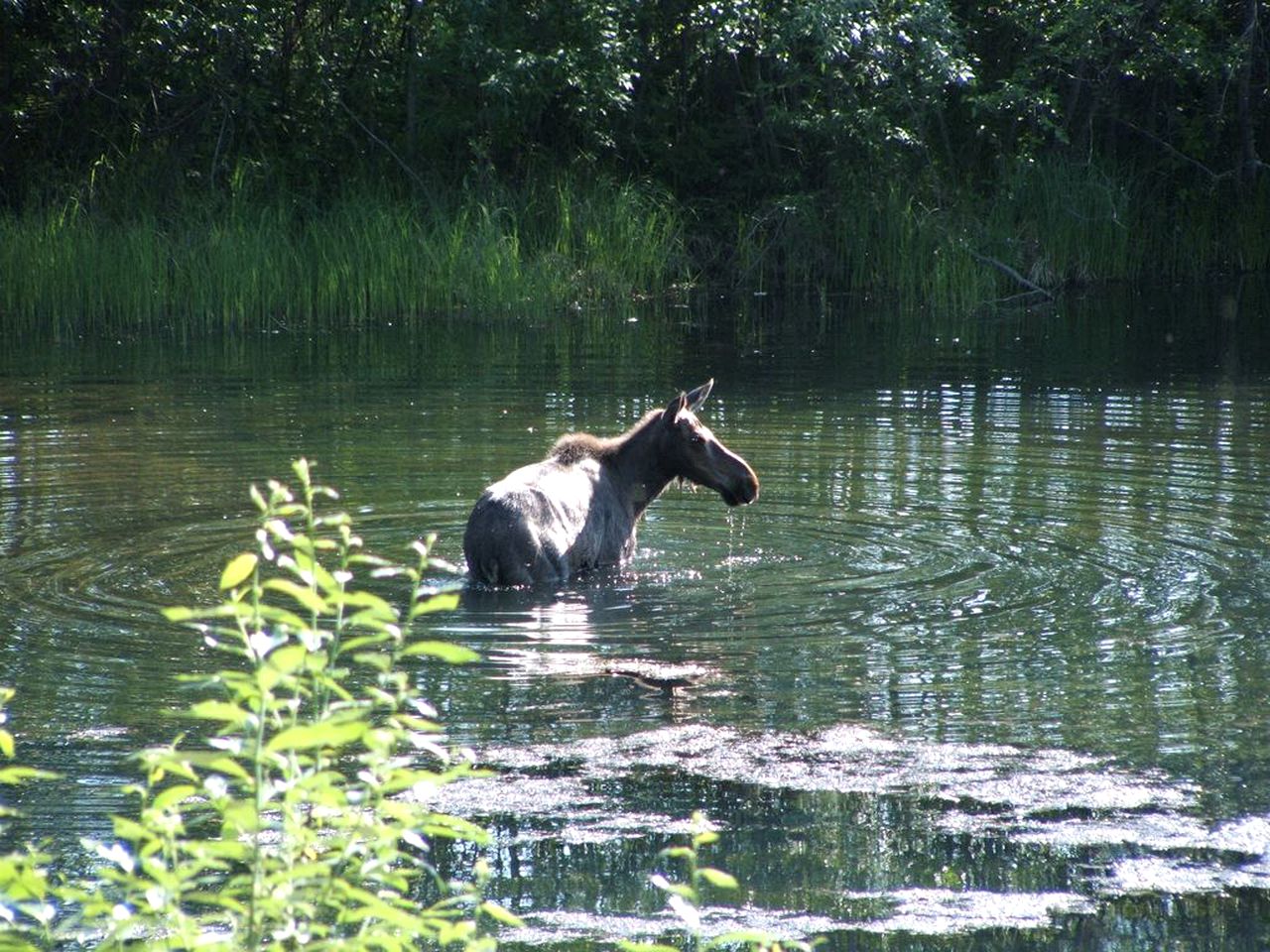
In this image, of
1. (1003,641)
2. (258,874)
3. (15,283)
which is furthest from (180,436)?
(258,874)

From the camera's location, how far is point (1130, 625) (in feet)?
30.3

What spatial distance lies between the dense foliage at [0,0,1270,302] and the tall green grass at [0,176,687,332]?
2261 mm

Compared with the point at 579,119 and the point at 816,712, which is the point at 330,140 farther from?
the point at 816,712

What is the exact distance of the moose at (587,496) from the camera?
10461mm

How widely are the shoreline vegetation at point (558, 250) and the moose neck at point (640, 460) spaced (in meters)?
14.5

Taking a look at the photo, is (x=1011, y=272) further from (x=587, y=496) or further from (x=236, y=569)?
(x=236, y=569)

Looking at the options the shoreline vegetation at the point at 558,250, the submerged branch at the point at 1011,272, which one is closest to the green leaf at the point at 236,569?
the shoreline vegetation at the point at 558,250

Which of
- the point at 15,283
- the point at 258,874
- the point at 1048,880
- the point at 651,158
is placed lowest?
the point at 1048,880

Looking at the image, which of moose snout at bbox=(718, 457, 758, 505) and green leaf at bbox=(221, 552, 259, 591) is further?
moose snout at bbox=(718, 457, 758, 505)

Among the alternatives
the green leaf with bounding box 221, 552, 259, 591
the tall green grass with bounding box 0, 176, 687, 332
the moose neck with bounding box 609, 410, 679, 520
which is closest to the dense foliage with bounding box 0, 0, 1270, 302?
the tall green grass with bounding box 0, 176, 687, 332

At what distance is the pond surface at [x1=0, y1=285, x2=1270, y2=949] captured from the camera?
19.2 ft

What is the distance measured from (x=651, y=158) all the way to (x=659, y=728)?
27.1 m

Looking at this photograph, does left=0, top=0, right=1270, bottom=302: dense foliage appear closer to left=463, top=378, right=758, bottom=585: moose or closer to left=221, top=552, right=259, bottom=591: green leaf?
left=463, top=378, right=758, bottom=585: moose

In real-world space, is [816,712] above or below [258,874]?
below
